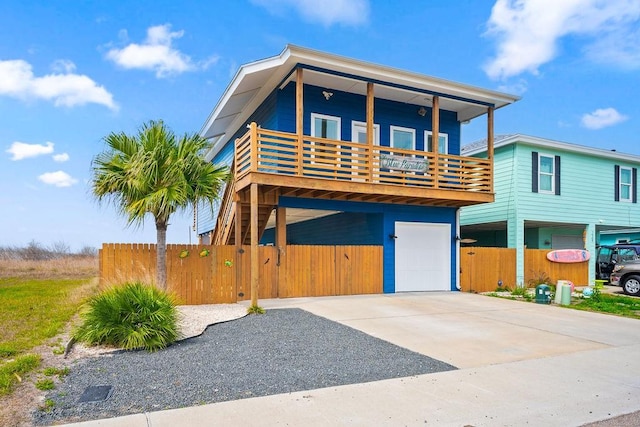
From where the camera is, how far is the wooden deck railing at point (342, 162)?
12.1m

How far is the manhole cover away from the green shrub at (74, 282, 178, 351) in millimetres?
1679

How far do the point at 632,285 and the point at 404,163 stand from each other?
412 inches

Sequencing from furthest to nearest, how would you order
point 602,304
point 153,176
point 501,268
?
point 501,268 < point 602,304 < point 153,176

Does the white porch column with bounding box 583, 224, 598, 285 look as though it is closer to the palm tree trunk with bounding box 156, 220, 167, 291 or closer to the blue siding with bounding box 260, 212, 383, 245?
the blue siding with bounding box 260, 212, 383, 245

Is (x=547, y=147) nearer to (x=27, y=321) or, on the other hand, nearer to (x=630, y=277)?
(x=630, y=277)

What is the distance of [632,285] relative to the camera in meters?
17.1

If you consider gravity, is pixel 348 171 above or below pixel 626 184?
below

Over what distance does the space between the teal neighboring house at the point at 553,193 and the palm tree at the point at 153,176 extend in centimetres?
1289

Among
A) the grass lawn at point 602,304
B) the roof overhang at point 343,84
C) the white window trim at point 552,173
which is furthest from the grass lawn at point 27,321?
the white window trim at point 552,173

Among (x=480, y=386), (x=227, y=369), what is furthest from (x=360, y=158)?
(x=480, y=386)

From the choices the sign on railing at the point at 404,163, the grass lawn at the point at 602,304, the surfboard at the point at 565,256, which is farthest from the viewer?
the surfboard at the point at 565,256

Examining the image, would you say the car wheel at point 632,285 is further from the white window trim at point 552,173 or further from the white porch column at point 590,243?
the white window trim at point 552,173

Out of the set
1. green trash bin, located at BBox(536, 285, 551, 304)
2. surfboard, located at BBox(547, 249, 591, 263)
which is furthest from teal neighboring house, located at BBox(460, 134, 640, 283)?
green trash bin, located at BBox(536, 285, 551, 304)

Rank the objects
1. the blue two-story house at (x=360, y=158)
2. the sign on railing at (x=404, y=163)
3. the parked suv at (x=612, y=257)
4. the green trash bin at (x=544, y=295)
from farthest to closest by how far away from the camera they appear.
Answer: the parked suv at (x=612, y=257)
the sign on railing at (x=404, y=163)
the green trash bin at (x=544, y=295)
the blue two-story house at (x=360, y=158)
